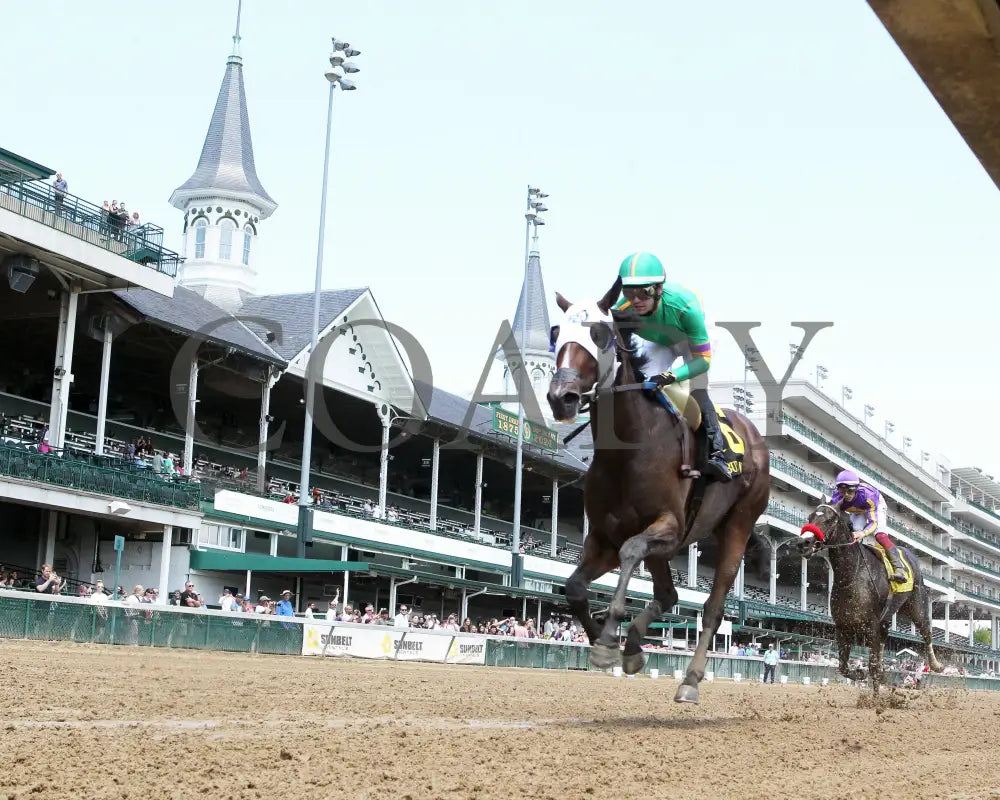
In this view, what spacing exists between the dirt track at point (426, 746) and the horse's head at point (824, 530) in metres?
2.48

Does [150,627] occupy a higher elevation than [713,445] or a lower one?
lower

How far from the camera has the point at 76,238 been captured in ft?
88.0

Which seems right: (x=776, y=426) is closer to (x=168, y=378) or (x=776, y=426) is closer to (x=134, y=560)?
(x=168, y=378)

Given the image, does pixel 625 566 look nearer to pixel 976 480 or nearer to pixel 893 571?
pixel 893 571

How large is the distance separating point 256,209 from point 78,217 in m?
27.4

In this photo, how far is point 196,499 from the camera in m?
30.2

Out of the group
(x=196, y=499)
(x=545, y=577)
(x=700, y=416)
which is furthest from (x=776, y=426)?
(x=700, y=416)

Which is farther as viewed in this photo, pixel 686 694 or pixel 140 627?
pixel 140 627

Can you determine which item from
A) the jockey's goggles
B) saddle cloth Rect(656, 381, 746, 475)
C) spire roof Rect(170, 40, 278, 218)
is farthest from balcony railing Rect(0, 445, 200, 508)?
spire roof Rect(170, 40, 278, 218)

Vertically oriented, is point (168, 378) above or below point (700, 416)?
above

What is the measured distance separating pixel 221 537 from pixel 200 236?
82.1 feet

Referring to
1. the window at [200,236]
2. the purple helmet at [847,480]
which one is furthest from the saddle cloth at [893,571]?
the window at [200,236]

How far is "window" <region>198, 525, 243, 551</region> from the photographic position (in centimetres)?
3103

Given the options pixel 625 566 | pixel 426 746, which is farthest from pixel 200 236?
pixel 426 746
